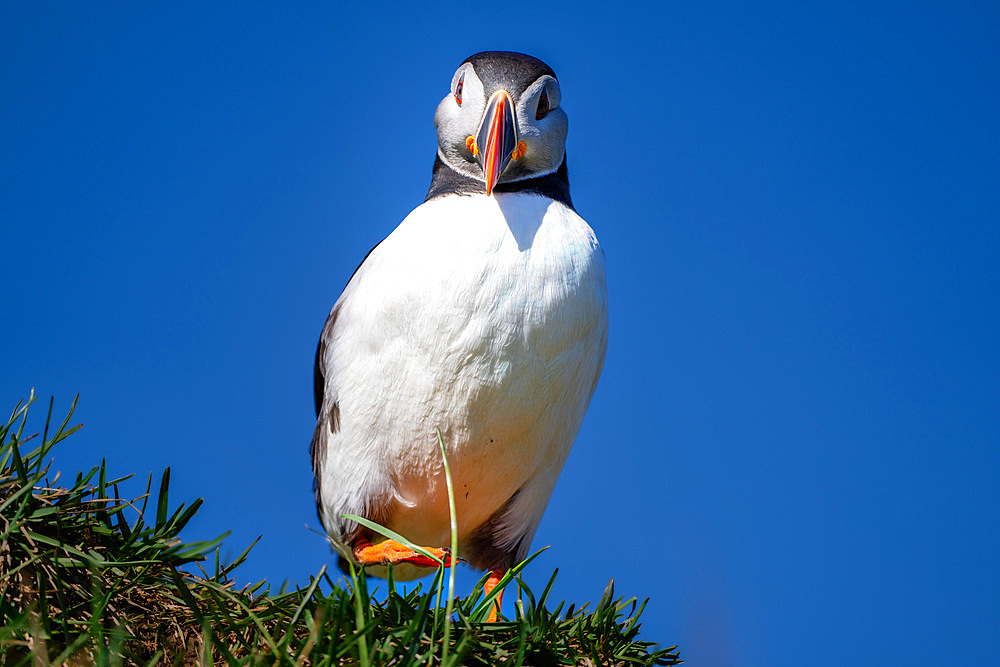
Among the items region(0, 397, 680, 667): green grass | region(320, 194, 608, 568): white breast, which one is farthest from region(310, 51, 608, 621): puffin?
region(0, 397, 680, 667): green grass

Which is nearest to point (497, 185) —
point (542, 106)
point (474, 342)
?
point (542, 106)

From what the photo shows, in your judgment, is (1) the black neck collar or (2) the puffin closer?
(2) the puffin

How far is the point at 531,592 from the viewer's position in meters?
1.94

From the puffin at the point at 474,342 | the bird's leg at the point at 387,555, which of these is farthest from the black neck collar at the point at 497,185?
the bird's leg at the point at 387,555

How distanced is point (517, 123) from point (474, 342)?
2.87 feet

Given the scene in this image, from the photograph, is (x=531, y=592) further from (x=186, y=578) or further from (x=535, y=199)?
(x=535, y=199)

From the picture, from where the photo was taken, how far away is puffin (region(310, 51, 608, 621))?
9.13 ft

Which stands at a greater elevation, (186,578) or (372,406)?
(372,406)

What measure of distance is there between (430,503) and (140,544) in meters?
1.45

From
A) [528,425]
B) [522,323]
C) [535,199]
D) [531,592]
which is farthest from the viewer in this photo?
[535,199]

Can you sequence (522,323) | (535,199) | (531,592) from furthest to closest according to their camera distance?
1. (535,199)
2. (522,323)
3. (531,592)

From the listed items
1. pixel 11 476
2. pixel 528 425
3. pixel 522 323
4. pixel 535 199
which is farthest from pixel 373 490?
pixel 11 476

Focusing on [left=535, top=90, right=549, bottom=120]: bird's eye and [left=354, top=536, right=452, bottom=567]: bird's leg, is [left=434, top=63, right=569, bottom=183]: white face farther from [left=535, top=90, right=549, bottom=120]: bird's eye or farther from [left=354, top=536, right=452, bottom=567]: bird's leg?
[left=354, top=536, right=452, bottom=567]: bird's leg

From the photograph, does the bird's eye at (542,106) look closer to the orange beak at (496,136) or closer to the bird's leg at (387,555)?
the orange beak at (496,136)
